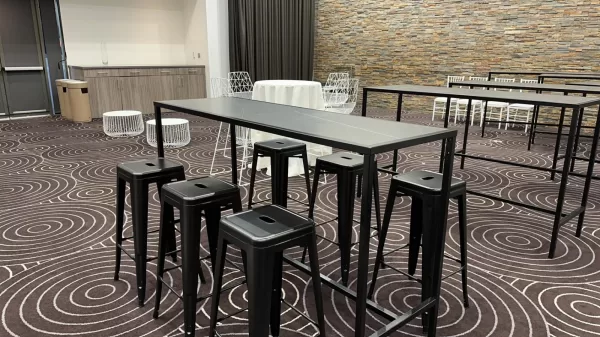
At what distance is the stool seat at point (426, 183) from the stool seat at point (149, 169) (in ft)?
3.67

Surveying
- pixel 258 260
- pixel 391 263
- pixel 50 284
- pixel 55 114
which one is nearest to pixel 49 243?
pixel 50 284

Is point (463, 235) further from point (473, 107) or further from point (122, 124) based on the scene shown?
point (473, 107)

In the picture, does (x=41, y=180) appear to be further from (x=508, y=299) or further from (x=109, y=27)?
(x=109, y=27)

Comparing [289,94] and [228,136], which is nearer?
[289,94]

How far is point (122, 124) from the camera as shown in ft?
19.0

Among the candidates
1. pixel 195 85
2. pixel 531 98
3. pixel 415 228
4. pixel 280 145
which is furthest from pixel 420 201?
pixel 195 85

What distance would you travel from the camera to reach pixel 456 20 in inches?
278

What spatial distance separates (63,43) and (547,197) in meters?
7.58

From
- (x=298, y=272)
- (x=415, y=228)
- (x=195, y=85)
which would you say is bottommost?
(x=298, y=272)

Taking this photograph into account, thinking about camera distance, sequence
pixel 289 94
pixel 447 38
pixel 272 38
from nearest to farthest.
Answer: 1. pixel 289 94
2. pixel 447 38
3. pixel 272 38

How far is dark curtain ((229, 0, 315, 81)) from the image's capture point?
791cm

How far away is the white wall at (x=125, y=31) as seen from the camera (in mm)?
7098

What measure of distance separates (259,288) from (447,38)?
7044 millimetres

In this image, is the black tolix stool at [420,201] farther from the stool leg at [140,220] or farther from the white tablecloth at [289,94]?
the white tablecloth at [289,94]
